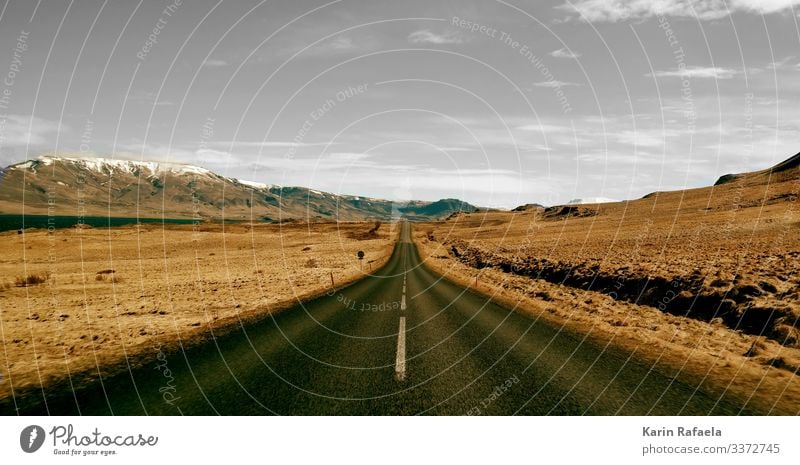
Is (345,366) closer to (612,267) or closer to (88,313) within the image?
(88,313)

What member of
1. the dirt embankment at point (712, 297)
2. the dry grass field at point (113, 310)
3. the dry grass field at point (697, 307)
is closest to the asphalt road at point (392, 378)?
the dry grass field at point (697, 307)

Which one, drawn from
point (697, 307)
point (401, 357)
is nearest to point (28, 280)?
point (401, 357)

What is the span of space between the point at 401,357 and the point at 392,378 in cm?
143

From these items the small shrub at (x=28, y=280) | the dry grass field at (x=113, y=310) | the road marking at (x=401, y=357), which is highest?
the road marking at (x=401, y=357)

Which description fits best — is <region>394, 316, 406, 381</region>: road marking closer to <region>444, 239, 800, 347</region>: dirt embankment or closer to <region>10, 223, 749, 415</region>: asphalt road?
<region>10, 223, 749, 415</region>: asphalt road

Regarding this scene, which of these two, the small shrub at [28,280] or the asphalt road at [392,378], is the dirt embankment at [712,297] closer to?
the asphalt road at [392,378]

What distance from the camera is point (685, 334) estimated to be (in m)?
10.8

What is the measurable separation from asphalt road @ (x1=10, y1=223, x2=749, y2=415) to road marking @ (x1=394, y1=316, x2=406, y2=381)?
0.03 m

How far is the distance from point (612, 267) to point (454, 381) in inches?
698

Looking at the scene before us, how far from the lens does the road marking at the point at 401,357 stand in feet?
22.9

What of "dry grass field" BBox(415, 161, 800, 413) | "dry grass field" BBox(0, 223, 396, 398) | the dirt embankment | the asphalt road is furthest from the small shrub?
the dirt embankment

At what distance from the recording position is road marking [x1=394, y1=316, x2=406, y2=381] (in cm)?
697

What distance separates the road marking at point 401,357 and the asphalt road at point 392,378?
0.03m

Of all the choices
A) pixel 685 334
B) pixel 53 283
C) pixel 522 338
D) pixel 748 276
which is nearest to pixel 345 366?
pixel 522 338
